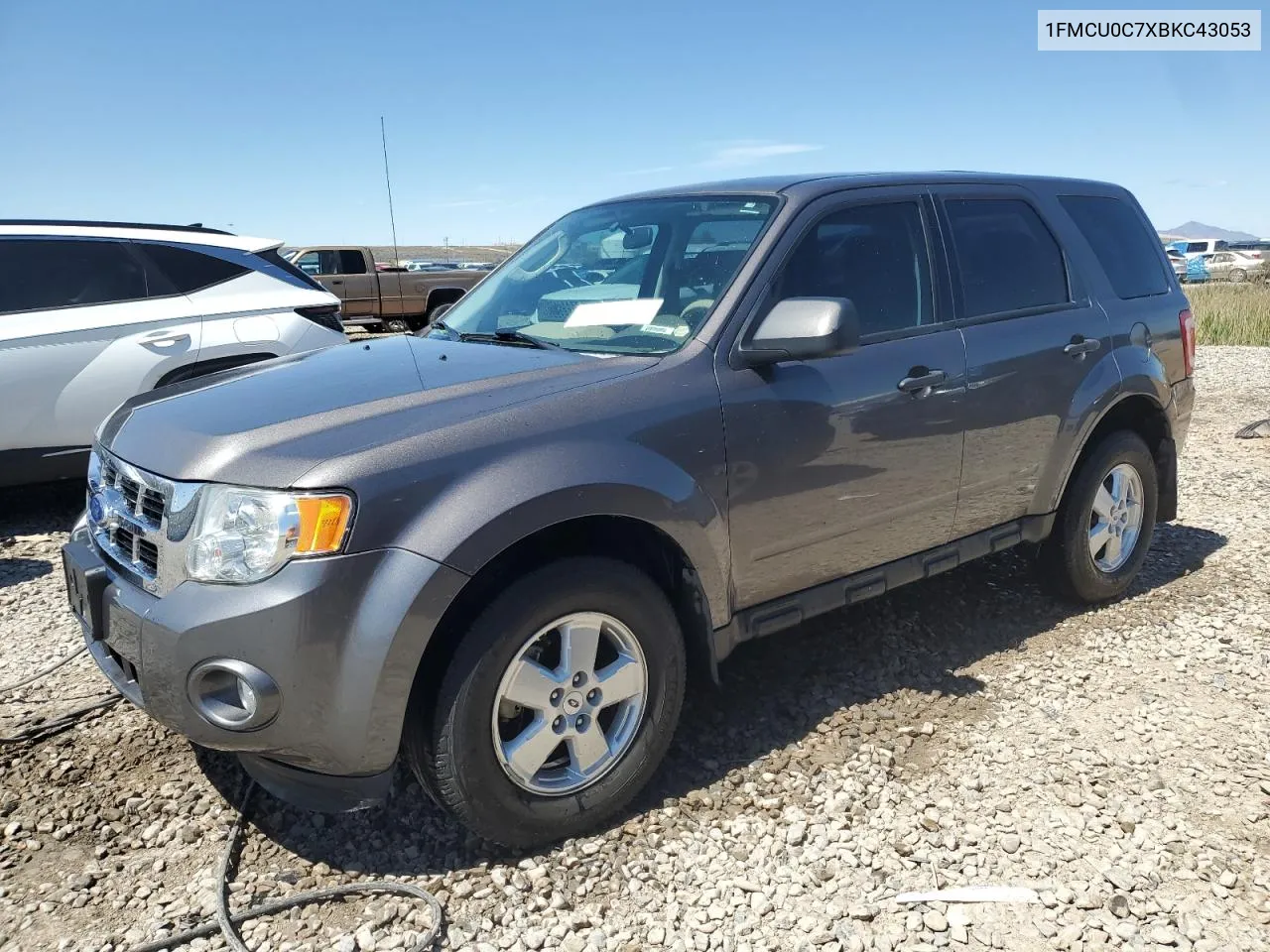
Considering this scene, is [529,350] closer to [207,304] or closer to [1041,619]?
[1041,619]

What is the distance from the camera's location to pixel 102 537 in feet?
9.27

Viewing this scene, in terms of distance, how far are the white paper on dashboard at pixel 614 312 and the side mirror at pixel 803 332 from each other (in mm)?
398

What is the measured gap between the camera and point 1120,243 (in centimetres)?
457

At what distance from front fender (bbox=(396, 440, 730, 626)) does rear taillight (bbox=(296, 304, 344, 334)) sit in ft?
15.0

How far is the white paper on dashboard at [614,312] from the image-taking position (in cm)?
325

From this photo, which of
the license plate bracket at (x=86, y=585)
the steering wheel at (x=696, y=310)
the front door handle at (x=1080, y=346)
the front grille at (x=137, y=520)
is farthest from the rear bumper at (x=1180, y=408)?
the license plate bracket at (x=86, y=585)

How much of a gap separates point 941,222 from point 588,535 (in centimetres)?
200

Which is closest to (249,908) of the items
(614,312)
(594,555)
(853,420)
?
(594,555)

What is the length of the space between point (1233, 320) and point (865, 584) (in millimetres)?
16484

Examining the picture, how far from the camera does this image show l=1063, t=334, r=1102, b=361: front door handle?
13.3ft

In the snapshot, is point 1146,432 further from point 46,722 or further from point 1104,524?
point 46,722

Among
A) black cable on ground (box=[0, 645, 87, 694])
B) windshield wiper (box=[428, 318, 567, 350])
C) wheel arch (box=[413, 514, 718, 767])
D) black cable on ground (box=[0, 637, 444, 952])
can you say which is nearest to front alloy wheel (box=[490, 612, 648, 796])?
wheel arch (box=[413, 514, 718, 767])

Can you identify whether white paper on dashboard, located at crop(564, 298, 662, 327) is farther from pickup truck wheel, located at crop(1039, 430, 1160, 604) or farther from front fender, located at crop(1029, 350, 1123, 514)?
pickup truck wheel, located at crop(1039, 430, 1160, 604)

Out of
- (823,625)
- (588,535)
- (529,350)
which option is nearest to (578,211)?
(529,350)
